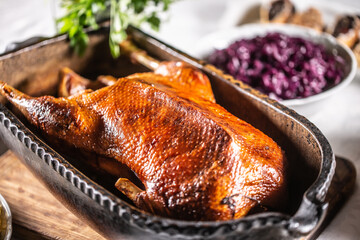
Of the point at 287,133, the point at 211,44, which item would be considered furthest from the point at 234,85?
the point at 211,44

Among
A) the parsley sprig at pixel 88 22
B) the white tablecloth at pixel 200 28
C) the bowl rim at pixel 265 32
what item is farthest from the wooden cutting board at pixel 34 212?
the bowl rim at pixel 265 32

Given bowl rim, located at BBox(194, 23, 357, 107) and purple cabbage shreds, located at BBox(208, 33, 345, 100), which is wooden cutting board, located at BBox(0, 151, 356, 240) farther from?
bowl rim, located at BBox(194, 23, 357, 107)

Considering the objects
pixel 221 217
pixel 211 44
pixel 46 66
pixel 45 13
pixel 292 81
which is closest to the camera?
pixel 221 217

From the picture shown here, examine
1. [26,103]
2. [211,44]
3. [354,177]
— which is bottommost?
[354,177]

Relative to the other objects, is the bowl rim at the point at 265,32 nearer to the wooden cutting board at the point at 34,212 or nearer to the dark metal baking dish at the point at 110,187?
the dark metal baking dish at the point at 110,187

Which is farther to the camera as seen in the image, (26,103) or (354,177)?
(354,177)

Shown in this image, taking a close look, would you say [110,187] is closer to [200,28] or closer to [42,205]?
[42,205]

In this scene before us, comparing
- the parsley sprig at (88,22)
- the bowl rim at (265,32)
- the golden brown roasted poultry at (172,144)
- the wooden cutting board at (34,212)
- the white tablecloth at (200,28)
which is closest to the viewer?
the golden brown roasted poultry at (172,144)

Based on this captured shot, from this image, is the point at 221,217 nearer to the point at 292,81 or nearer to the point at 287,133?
the point at 287,133
